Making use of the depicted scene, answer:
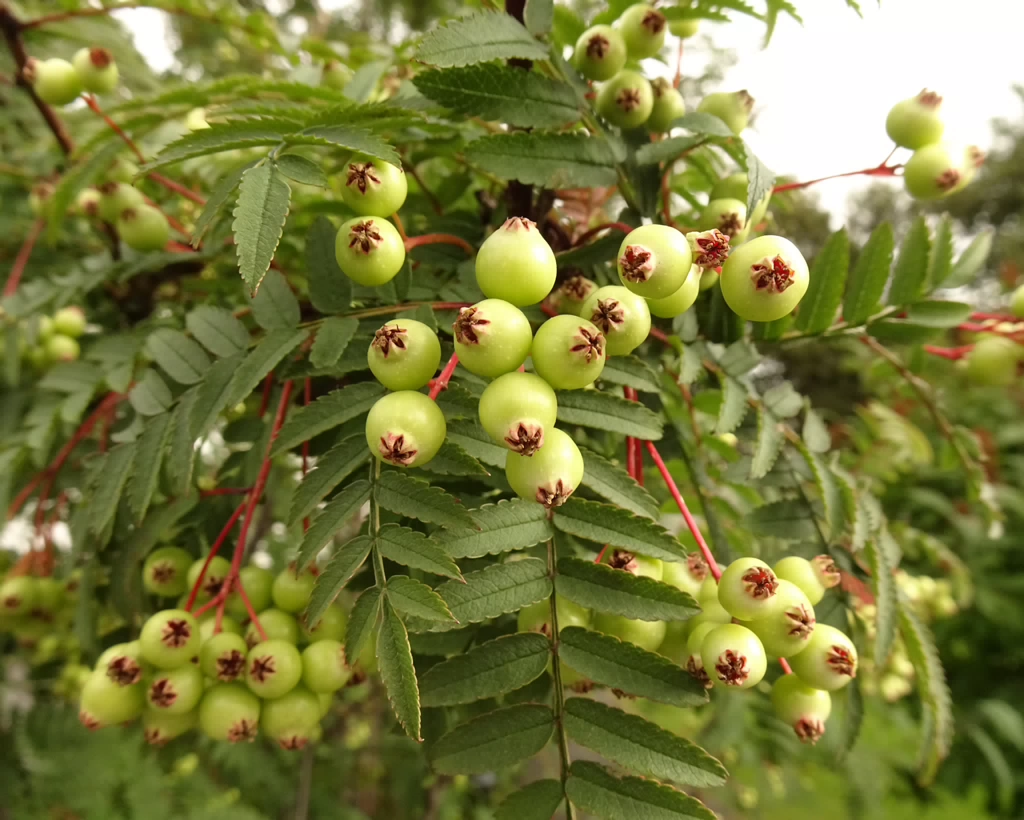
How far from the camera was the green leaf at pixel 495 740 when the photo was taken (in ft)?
2.53

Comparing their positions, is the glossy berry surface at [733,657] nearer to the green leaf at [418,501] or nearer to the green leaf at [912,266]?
the green leaf at [418,501]

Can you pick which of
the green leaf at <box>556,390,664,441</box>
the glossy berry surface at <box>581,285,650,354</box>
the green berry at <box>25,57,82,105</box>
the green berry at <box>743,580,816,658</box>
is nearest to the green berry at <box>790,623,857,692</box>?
the green berry at <box>743,580,816,658</box>

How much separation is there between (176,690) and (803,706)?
0.85 m

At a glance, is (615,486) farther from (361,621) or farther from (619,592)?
(361,621)

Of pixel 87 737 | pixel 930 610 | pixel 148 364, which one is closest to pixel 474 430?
pixel 148 364

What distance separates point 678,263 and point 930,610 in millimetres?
2839

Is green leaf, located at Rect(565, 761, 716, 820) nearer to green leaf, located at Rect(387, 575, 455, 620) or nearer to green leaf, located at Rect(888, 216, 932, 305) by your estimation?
green leaf, located at Rect(387, 575, 455, 620)

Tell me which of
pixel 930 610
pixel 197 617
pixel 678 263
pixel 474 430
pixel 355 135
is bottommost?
pixel 930 610

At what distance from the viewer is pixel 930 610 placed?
278 centimetres

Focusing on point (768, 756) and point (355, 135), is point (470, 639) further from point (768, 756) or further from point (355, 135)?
point (768, 756)

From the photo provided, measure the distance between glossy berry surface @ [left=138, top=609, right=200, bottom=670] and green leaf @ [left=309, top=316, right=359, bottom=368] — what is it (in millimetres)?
404

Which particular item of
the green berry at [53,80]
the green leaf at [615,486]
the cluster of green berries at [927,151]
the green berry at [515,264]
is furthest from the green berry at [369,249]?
the green berry at [53,80]

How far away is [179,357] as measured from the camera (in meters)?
1.05

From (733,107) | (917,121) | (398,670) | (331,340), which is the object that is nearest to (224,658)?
(398,670)
